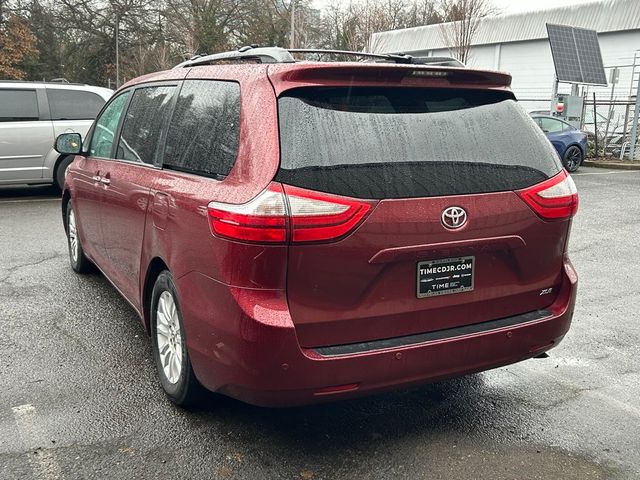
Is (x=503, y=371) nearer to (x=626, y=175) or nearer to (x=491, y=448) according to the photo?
(x=491, y=448)

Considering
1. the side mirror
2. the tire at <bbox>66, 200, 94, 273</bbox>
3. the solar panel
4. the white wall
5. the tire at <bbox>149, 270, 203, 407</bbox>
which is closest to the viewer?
the tire at <bbox>149, 270, 203, 407</bbox>

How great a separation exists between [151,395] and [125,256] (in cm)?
97

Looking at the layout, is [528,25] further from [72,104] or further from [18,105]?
[18,105]

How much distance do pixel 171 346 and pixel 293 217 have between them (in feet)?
4.30

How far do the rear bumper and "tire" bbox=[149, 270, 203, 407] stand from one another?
0.20m

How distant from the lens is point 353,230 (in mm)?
2574

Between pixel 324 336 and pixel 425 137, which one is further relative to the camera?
pixel 425 137

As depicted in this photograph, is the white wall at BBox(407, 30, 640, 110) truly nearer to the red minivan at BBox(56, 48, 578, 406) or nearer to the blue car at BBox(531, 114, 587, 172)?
the blue car at BBox(531, 114, 587, 172)

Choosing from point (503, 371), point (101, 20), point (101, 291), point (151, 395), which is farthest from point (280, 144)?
point (101, 20)

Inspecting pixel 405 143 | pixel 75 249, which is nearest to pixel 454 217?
pixel 405 143

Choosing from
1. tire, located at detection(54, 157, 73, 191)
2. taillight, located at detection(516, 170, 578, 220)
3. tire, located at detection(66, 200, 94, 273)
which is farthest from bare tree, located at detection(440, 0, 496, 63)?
taillight, located at detection(516, 170, 578, 220)

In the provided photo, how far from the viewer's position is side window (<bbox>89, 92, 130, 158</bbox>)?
4586 mm

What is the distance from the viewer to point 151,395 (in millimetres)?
3523

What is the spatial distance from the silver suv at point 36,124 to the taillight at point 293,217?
871cm
